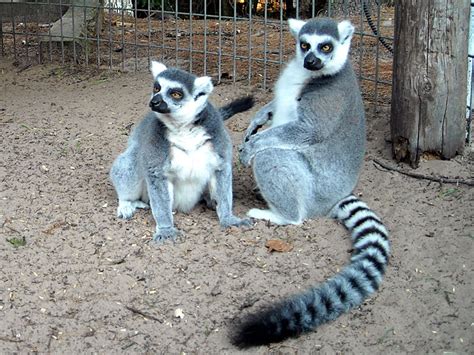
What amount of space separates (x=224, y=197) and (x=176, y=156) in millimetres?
496

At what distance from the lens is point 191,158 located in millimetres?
5484

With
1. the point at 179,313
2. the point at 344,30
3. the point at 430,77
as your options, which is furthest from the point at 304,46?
the point at 179,313

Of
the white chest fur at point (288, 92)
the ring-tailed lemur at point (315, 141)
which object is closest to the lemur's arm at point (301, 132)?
the ring-tailed lemur at point (315, 141)

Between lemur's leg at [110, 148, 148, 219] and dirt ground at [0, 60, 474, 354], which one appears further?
lemur's leg at [110, 148, 148, 219]

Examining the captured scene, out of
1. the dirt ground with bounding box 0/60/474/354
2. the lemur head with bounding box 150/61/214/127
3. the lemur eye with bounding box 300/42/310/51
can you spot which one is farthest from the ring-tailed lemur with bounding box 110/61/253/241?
the lemur eye with bounding box 300/42/310/51

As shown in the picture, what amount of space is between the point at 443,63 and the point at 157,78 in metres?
2.43

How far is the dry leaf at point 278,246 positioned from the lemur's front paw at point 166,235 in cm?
65

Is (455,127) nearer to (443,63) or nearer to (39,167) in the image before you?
(443,63)

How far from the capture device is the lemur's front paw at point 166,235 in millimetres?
5332

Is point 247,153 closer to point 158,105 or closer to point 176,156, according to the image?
point 176,156

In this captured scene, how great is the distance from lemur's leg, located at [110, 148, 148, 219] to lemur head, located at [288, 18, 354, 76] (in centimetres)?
154

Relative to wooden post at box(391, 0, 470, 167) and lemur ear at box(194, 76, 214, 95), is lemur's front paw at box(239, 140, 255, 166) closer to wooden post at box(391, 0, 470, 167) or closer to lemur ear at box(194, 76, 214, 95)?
lemur ear at box(194, 76, 214, 95)

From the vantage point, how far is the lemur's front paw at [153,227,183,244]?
533 cm

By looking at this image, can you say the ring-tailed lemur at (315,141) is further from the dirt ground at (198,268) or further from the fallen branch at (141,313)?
the fallen branch at (141,313)
